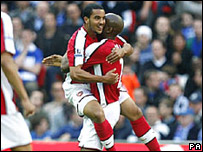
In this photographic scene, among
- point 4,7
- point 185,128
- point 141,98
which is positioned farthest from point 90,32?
point 4,7

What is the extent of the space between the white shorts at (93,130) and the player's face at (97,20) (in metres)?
0.86

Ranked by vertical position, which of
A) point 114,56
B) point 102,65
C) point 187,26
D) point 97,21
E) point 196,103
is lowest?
point 196,103

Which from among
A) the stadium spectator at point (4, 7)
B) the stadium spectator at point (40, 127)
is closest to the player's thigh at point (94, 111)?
the stadium spectator at point (40, 127)

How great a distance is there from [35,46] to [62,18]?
2.80 feet

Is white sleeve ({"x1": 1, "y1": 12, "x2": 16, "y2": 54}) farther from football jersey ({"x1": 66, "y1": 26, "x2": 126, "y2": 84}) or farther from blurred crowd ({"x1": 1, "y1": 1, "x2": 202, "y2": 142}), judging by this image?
blurred crowd ({"x1": 1, "y1": 1, "x2": 202, "y2": 142})

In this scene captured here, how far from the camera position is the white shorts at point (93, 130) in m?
6.64

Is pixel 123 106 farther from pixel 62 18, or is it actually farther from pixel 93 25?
pixel 62 18

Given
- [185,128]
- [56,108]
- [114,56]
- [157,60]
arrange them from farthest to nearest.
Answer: [56,108], [157,60], [185,128], [114,56]

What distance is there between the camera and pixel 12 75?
5633 millimetres

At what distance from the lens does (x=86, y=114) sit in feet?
21.7

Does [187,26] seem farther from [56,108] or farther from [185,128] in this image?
[56,108]

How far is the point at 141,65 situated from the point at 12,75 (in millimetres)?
6086

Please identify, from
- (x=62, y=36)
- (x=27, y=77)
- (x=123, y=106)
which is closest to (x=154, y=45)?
(x=62, y=36)

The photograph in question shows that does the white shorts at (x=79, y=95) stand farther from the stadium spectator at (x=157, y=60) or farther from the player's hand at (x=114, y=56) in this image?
the stadium spectator at (x=157, y=60)
